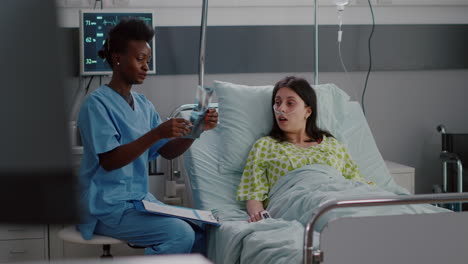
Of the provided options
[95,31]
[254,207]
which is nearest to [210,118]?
[254,207]

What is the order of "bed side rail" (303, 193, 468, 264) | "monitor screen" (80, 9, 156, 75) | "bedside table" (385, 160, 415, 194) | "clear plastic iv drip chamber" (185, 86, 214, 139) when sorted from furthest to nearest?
"bedside table" (385, 160, 415, 194), "monitor screen" (80, 9, 156, 75), "clear plastic iv drip chamber" (185, 86, 214, 139), "bed side rail" (303, 193, 468, 264)

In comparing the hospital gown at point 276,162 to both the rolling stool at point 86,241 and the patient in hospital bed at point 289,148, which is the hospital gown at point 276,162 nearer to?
the patient in hospital bed at point 289,148

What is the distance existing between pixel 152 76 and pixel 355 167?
1.25m

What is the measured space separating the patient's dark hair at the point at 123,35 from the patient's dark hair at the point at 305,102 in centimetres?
71

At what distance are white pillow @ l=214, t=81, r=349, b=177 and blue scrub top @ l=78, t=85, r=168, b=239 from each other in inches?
21.2

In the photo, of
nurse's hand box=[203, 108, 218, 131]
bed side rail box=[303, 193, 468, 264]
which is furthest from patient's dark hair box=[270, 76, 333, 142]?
bed side rail box=[303, 193, 468, 264]

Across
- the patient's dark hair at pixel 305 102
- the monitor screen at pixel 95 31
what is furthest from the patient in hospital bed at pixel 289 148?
the monitor screen at pixel 95 31

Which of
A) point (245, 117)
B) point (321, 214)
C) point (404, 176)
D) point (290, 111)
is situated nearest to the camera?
point (321, 214)

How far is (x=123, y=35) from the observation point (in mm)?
2254

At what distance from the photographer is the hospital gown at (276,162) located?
2480 millimetres

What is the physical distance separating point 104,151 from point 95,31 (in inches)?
42.1

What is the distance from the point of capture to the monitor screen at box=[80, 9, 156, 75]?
2.92 meters

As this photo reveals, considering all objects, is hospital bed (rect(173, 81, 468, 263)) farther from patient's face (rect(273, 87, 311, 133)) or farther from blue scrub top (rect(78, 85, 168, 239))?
blue scrub top (rect(78, 85, 168, 239))

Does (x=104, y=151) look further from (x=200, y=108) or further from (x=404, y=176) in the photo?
(x=404, y=176)
